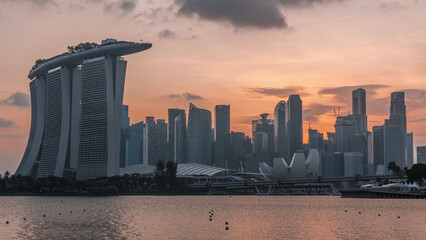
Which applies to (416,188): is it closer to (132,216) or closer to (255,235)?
(132,216)

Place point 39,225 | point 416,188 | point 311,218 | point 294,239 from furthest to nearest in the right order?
point 416,188
point 311,218
point 39,225
point 294,239

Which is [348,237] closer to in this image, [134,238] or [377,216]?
[134,238]

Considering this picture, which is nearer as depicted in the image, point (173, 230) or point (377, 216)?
point (173, 230)

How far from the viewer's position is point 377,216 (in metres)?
105

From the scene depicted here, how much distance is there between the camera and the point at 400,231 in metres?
80.1

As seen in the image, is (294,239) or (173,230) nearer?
(294,239)

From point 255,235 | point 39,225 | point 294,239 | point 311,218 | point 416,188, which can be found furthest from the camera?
point 416,188

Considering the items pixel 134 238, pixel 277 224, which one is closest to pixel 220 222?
pixel 277 224

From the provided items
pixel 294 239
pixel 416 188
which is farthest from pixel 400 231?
pixel 416 188

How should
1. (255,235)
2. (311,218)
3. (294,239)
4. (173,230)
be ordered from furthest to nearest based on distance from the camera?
(311,218) → (173,230) → (255,235) → (294,239)

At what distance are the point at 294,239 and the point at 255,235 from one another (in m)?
6.46

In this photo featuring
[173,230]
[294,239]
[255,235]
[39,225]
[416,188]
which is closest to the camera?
[294,239]

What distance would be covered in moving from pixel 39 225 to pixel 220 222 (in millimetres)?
26111

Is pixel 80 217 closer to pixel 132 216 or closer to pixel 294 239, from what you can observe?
pixel 132 216
